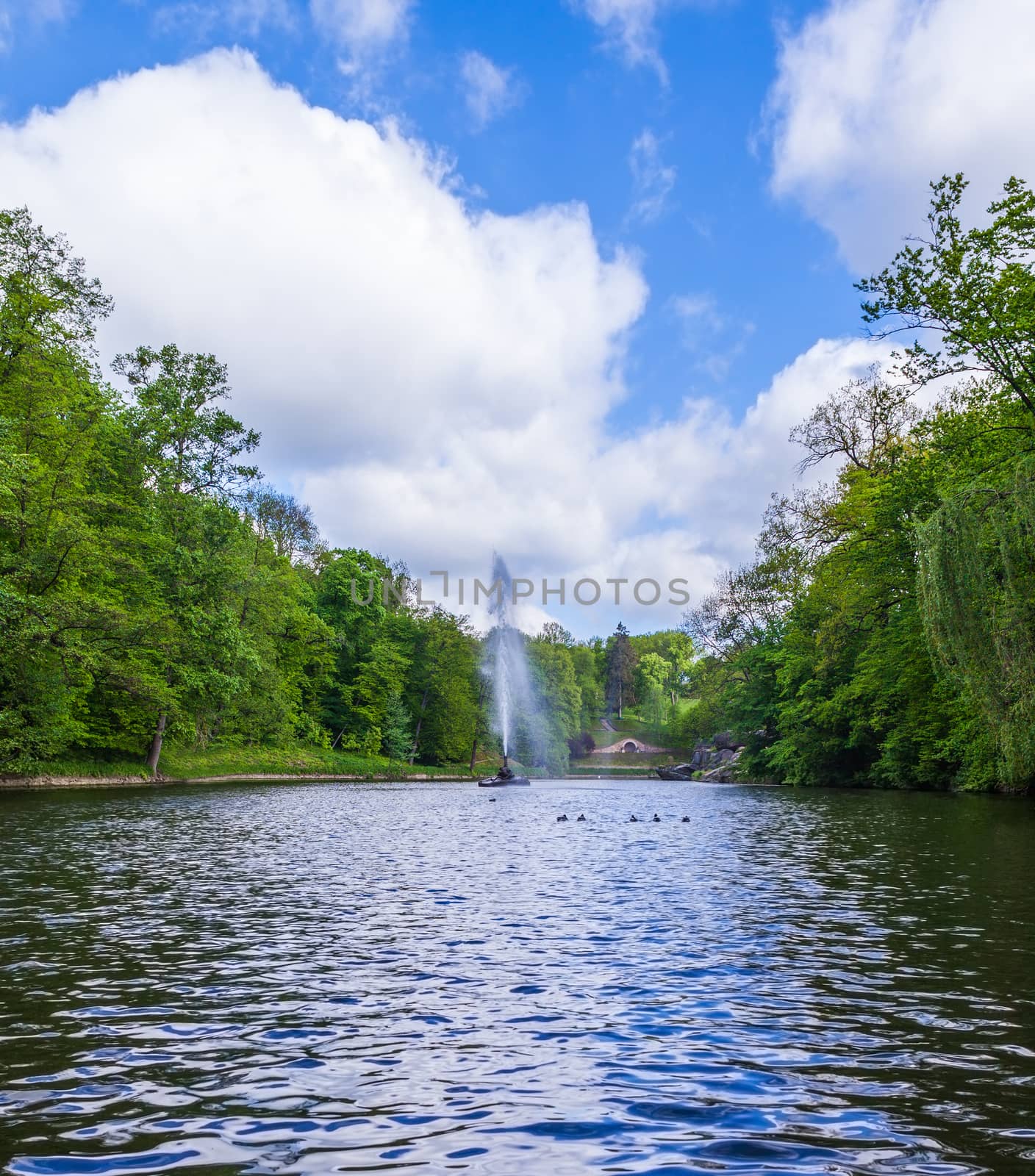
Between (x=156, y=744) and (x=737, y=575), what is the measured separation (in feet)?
160

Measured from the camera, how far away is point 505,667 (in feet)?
342

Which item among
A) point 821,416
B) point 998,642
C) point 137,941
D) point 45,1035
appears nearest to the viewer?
point 45,1035

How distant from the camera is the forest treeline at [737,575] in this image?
25.9 m

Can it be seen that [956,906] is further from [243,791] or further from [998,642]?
[243,791]

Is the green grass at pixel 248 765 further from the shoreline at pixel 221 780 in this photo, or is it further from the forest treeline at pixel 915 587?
the forest treeline at pixel 915 587

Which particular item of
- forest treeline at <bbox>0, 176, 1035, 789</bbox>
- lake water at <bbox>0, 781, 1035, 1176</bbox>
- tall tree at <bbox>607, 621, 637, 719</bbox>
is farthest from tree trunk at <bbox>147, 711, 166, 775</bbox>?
tall tree at <bbox>607, 621, 637, 719</bbox>

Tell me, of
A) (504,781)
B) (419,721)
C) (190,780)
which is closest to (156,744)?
(190,780)

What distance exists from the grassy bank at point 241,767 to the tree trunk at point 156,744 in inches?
20.7

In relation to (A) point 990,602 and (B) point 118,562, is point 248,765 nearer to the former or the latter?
(B) point 118,562

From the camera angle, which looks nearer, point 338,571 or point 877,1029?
point 877,1029

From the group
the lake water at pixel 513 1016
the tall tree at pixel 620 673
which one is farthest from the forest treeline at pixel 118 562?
the tall tree at pixel 620 673

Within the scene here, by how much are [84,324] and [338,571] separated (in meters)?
45.4

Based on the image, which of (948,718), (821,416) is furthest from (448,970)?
(821,416)

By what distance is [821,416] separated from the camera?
174ft
